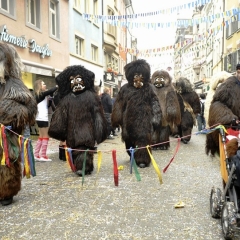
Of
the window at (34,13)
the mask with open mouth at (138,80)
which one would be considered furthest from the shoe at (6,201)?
the window at (34,13)

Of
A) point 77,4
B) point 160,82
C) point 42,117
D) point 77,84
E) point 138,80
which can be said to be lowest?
point 42,117

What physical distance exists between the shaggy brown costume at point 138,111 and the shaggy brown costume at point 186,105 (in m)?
3.49

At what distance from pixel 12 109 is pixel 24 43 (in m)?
7.70

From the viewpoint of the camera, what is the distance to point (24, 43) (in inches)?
422

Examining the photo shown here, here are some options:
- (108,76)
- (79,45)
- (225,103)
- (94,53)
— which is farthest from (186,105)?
(108,76)

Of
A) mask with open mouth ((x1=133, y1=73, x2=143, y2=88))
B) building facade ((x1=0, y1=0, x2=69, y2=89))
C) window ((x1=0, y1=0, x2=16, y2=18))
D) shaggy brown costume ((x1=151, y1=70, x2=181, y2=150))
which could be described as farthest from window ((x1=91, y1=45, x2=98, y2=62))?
mask with open mouth ((x1=133, y1=73, x2=143, y2=88))

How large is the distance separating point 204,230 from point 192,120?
21.5 ft

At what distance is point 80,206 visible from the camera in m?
3.80

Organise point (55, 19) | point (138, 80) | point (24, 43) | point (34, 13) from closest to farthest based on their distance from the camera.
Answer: point (138, 80)
point (24, 43)
point (34, 13)
point (55, 19)

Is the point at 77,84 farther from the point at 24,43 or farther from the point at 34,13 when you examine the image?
the point at 34,13

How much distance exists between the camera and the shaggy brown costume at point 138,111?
19.5ft

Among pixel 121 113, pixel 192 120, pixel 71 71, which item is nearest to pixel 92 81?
pixel 71 71

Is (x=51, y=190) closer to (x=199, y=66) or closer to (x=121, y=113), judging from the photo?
(x=121, y=113)

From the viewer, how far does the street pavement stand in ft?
10.1
